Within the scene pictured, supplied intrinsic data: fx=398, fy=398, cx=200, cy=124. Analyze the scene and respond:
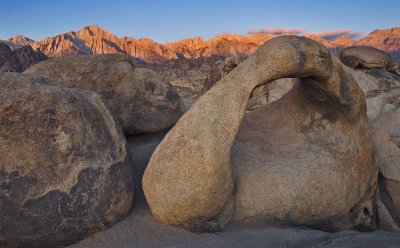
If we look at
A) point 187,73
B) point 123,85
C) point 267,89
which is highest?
point 123,85

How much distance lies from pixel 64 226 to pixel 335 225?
4010 millimetres

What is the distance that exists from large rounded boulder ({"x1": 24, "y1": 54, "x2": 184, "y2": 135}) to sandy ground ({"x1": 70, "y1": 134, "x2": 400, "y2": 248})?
7.74ft

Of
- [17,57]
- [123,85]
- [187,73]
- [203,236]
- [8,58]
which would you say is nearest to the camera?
[203,236]

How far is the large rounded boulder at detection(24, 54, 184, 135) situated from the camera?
6.98m

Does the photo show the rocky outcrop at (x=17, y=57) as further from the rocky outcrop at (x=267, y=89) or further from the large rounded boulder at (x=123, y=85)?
the large rounded boulder at (x=123, y=85)

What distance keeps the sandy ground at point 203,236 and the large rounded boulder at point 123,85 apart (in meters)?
2.36

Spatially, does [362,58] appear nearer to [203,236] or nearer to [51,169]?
[203,236]

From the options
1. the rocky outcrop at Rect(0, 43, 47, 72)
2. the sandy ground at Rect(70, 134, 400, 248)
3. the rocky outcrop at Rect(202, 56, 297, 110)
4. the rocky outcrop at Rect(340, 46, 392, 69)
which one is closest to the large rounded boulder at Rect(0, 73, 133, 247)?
the sandy ground at Rect(70, 134, 400, 248)

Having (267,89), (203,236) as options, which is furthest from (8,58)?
(203,236)

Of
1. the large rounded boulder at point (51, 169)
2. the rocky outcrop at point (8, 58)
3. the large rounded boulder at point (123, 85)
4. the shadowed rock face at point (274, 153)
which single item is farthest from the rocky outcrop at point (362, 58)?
the rocky outcrop at point (8, 58)

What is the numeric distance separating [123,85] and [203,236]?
3586 mm

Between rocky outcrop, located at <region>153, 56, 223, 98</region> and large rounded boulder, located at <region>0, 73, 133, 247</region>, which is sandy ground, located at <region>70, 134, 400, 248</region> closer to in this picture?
large rounded boulder, located at <region>0, 73, 133, 247</region>

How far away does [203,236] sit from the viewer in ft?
15.6

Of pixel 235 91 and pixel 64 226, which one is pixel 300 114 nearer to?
pixel 235 91
